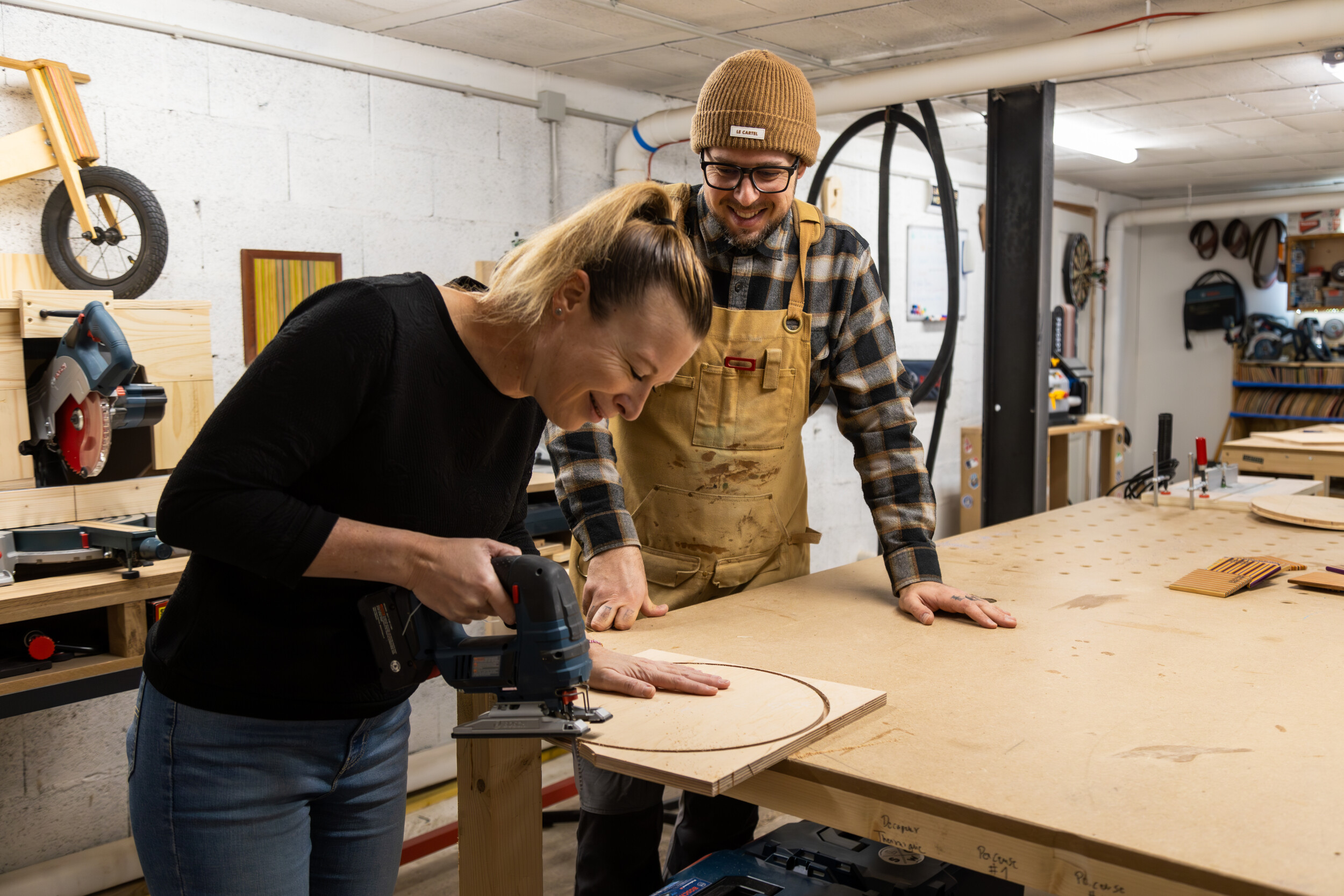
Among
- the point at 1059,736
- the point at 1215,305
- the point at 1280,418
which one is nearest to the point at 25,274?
the point at 1059,736

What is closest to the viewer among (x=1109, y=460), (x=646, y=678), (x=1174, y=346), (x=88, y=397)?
(x=646, y=678)

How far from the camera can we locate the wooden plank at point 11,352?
85.2 inches

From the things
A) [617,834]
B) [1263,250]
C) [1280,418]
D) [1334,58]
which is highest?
[1334,58]

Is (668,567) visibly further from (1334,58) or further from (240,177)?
(1334,58)

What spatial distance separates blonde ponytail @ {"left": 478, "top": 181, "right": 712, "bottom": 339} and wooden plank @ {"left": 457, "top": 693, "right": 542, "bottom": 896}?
606 millimetres

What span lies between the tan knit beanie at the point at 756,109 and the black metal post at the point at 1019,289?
7.50 ft

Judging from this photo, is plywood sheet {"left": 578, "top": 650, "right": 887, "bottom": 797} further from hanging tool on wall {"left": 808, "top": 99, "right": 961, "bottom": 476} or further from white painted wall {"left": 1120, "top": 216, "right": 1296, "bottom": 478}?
white painted wall {"left": 1120, "top": 216, "right": 1296, "bottom": 478}

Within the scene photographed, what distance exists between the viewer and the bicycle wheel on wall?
2590 mm

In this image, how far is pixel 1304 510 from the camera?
2568 millimetres

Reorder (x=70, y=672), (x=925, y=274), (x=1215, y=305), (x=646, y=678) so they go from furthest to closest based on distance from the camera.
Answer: (x=1215, y=305) → (x=925, y=274) → (x=70, y=672) → (x=646, y=678)

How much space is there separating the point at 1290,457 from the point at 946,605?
11.3ft

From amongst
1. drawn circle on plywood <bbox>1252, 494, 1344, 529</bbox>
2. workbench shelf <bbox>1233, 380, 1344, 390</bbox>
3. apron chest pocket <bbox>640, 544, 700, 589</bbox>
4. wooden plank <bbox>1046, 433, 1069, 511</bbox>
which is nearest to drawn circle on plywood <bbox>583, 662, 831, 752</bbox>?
apron chest pocket <bbox>640, 544, 700, 589</bbox>

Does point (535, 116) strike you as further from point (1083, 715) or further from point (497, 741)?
point (1083, 715)

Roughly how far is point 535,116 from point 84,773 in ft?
8.50
